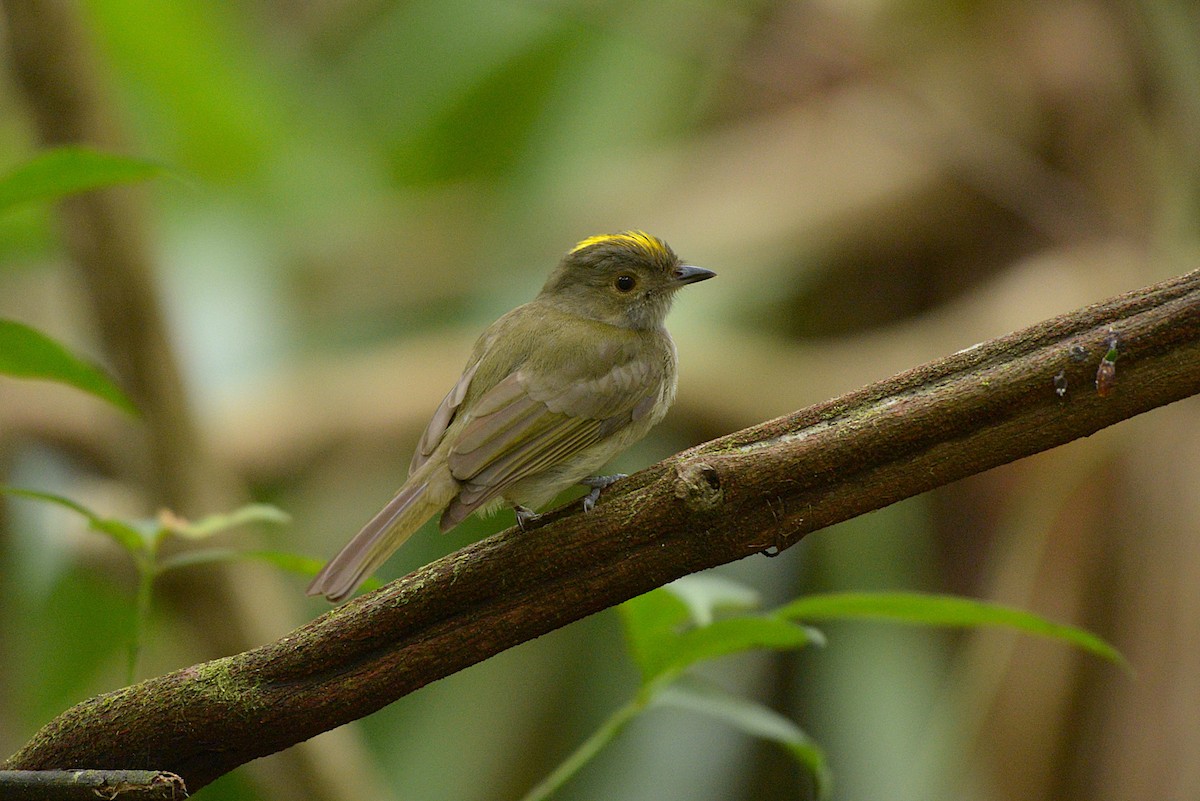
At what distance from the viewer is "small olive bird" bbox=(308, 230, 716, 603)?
2.06 m

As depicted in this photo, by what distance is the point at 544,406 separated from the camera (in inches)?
92.1

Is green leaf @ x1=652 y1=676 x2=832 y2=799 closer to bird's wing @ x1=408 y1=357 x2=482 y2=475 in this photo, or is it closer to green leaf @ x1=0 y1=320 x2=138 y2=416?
bird's wing @ x1=408 y1=357 x2=482 y2=475

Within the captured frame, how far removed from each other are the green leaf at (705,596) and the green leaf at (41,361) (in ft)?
2.93

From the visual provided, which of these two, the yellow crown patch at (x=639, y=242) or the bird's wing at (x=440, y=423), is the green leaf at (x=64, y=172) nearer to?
the bird's wing at (x=440, y=423)

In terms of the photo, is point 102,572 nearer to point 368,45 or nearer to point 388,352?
point 388,352

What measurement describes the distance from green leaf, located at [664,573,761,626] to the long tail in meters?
0.44

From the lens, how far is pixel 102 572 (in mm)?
4441

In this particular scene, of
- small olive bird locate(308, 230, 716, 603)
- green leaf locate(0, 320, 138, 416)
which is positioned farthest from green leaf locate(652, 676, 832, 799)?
green leaf locate(0, 320, 138, 416)

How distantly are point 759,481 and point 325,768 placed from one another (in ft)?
6.95

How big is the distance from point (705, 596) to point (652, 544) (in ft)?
1.54

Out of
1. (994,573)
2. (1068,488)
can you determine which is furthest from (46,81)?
(994,573)

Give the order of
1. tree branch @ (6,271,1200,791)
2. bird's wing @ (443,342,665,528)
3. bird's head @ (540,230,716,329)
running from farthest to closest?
1. bird's head @ (540,230,716,329)
2. bird's wing @ (443,342,665,528)
3. tree branch @ (6,271,1200,791)

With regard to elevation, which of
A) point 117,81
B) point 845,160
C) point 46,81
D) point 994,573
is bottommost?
point 994,573

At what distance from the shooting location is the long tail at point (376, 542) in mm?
1766
